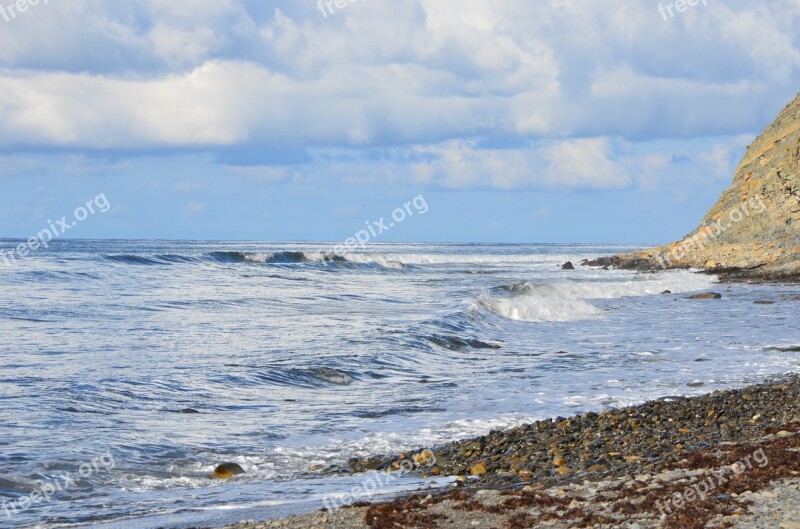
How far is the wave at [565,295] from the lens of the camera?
104 ft

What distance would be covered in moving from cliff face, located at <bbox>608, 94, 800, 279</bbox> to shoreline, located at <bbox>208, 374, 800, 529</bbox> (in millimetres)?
36460

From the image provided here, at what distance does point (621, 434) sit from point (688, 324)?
651 inches

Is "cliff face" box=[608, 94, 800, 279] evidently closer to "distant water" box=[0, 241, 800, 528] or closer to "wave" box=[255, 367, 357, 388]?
"distant water" box=[0, 241, 800, 528]

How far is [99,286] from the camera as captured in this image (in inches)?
1490

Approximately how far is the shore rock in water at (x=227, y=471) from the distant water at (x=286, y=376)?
152mm

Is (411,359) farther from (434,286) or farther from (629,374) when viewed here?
(434,286)

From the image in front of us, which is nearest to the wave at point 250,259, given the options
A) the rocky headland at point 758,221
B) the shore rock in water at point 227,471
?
the rocky headland at point 758,221

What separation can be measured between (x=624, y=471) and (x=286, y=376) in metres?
9.21

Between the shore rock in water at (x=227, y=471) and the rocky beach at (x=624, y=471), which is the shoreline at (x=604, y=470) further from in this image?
the shore rock in water at (x=227, y=471)

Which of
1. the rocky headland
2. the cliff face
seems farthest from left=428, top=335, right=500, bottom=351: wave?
the cliff face

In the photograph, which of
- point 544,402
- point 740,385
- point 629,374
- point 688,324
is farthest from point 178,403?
point 688,324

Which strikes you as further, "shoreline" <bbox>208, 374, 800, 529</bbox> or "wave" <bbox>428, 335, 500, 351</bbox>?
"wave" <bbox>428, 335, 500, 351</bbox>

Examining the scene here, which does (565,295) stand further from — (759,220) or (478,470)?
(478,470)

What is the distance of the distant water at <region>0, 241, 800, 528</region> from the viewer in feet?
31.8
